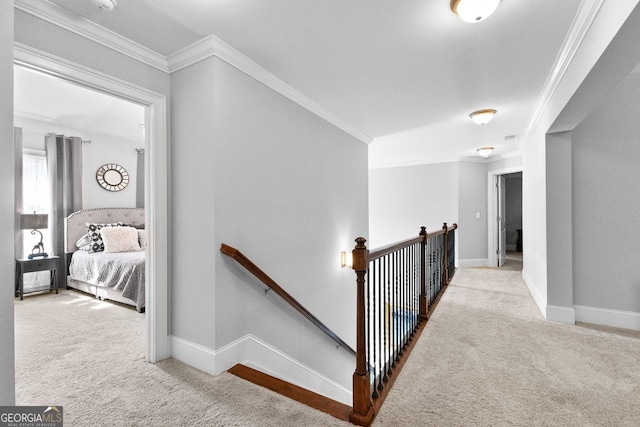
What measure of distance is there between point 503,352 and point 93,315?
4.13 m

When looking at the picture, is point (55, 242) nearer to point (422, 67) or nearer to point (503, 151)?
point (422, 67)

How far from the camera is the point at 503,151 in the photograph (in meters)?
5.87

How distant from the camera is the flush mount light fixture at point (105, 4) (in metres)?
1.67

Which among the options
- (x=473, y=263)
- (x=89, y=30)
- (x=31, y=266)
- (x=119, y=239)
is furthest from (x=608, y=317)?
(x=31, y=266)

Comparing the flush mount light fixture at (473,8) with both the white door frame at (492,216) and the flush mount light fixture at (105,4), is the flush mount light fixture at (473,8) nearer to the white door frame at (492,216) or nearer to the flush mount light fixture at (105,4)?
the flush mount light fixture at (105,4)

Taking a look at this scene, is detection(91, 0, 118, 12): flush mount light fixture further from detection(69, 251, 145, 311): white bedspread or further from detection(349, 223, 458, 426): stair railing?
detection(69, 251, 145, 311): white bedspread

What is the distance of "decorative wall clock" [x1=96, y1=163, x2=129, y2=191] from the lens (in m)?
5.06

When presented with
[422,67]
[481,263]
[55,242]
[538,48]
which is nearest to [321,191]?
[422,67]

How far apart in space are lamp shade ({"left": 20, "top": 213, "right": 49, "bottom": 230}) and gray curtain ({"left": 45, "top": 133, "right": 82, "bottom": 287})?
0.42m

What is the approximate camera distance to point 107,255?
4129 mm

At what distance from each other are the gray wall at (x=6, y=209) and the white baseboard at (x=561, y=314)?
158 inches

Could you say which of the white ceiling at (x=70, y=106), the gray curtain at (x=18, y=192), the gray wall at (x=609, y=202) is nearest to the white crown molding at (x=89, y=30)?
the white ceiling at (x=70, y=106)

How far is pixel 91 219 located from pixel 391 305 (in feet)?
15.8

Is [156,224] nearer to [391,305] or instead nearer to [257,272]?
[257,272]
